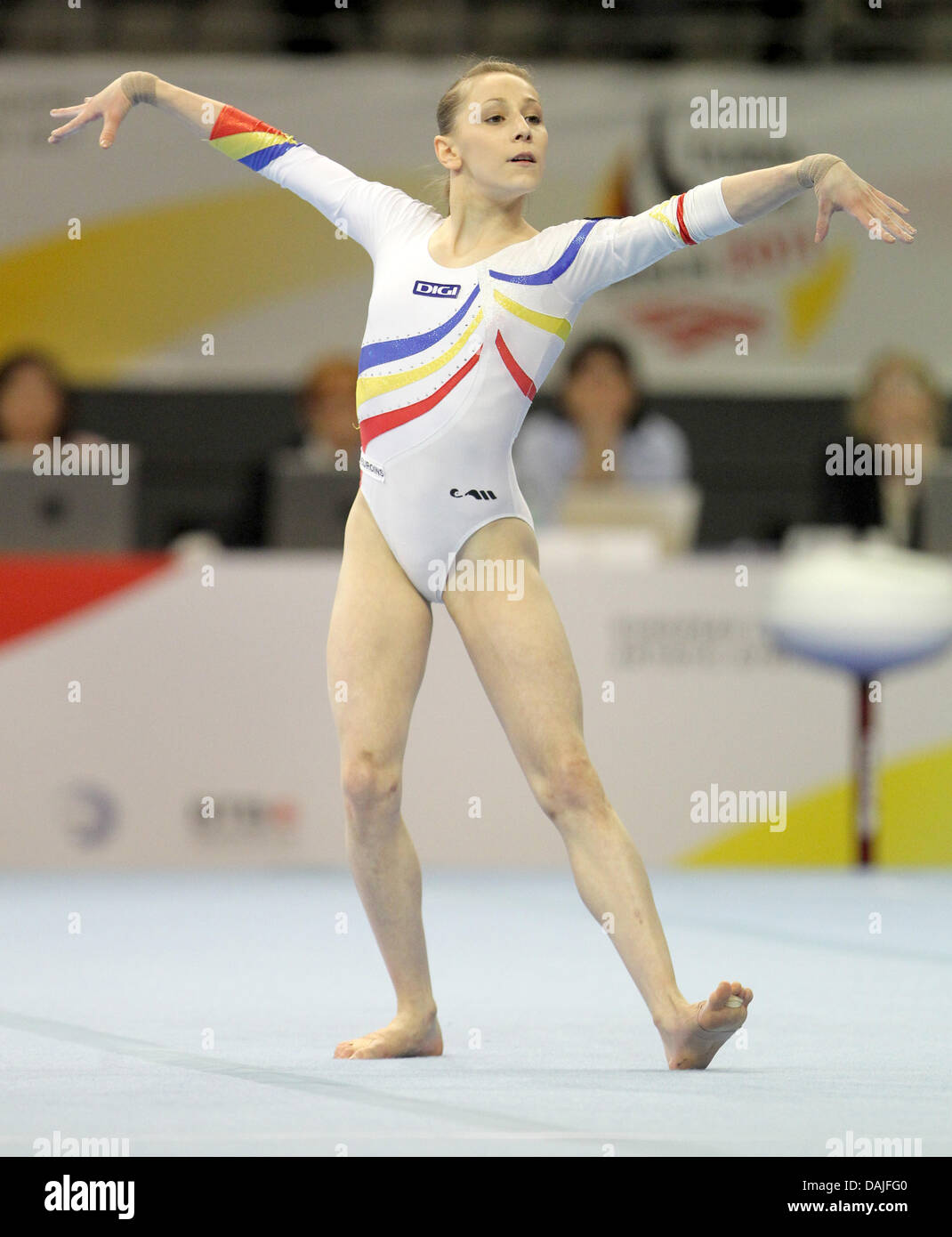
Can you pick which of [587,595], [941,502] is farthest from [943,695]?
[587,595]

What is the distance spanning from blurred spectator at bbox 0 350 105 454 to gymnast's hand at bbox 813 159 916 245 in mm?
4725

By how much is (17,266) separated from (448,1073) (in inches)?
302

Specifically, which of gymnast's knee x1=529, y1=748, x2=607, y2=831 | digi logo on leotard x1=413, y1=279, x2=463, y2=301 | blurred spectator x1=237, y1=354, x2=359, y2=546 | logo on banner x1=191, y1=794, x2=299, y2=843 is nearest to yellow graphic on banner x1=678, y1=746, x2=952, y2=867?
logo on banner x1=191, y1=794, x2=299, y2=843

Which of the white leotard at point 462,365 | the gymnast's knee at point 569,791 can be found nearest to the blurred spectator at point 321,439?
the white leotard at point 462,365

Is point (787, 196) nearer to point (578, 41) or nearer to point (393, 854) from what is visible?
point (393, 854)

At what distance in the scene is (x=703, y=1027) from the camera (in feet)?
11.6

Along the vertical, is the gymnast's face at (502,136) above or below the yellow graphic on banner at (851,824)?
above

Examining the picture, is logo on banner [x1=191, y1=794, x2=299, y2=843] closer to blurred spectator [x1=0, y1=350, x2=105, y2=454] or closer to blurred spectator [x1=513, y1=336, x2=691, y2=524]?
blurred spectator [x1=0, y1=350, x2=105, y2=454]

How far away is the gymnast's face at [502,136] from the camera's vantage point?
3.78 meters

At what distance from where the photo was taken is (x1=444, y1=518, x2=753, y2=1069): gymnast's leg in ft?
11.9

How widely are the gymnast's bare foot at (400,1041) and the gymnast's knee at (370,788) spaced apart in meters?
0.41

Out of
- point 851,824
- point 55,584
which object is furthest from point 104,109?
point 851,824

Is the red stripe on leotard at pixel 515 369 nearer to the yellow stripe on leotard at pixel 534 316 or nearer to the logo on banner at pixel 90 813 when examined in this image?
the yellow stripe on leotard at pixel 534 316
